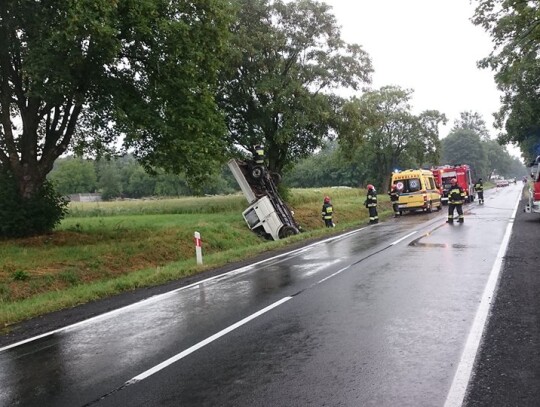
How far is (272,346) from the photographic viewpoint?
5.83m

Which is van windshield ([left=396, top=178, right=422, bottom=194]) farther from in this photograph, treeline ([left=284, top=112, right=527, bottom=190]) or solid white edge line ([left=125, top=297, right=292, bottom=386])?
treeline ([left=284, top=112, right=527, bottom=190])

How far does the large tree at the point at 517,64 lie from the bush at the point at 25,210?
1723 centimetres

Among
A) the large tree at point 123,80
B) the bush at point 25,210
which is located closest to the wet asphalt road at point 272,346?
the large tree at point 123,80

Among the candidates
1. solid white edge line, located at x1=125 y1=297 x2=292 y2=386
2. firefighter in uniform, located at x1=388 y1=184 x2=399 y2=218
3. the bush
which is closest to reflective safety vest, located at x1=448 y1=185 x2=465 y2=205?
firefighter in uniform, located at x1=388 y1=184 x2=399 y2=218

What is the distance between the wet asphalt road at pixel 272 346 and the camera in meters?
4.50

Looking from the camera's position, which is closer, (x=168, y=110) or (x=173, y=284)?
(x=173, y=284)

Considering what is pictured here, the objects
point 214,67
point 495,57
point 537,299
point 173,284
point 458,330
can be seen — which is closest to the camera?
point 458,330

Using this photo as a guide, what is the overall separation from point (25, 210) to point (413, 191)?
69.0 feet

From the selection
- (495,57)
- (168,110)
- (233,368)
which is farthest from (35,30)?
(495,57)

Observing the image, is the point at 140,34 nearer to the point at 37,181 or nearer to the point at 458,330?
the point at 37,181

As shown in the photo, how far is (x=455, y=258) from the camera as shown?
1143 centimetres

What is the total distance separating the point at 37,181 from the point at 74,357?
1236 cm

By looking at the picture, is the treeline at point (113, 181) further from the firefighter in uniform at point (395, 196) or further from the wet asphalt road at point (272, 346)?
the wet asphalt road at point (272, 346)

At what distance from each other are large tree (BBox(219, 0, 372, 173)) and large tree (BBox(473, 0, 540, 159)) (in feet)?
28.8
